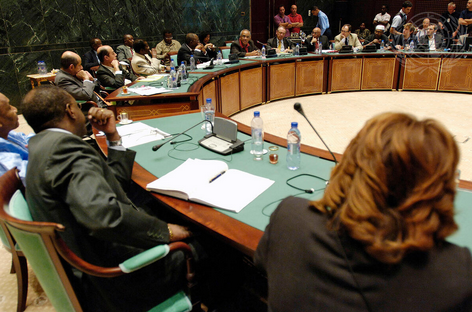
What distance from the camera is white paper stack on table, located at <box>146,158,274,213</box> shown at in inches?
57.3

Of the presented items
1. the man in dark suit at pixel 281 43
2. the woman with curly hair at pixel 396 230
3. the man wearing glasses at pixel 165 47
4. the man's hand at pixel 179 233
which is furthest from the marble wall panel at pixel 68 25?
the woman with curly hair at pixel 396 230

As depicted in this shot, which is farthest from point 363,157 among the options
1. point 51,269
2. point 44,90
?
point 44,90

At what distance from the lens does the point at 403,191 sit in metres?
0.68

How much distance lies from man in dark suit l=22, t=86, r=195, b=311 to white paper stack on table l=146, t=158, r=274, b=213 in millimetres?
164

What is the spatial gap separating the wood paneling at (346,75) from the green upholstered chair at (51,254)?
6260 millimetres

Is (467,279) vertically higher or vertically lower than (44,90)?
lower

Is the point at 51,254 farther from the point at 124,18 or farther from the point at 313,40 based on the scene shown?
the point at 313,40

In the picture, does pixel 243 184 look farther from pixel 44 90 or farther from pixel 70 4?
pixel 70 4

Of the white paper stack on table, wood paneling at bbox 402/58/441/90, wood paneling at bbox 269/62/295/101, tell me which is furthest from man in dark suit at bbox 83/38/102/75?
wood paneling at bbox 402/58/441/90

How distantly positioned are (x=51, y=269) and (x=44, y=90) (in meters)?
0.72

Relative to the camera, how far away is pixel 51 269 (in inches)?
43.1

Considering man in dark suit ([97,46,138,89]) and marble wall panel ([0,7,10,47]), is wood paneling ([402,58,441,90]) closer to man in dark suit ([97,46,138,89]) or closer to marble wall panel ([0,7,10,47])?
man in dark suit ([97,46,138,89])

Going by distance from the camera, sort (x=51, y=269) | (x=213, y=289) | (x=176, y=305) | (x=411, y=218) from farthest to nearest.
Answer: (x=213, y=289) < (x=176, y=305) < (x=51, y=269) < (x=411, y=218)

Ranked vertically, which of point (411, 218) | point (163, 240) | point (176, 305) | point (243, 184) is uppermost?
point (411, 218)
